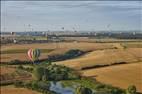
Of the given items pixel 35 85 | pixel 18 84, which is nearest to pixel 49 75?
pixel 18 84

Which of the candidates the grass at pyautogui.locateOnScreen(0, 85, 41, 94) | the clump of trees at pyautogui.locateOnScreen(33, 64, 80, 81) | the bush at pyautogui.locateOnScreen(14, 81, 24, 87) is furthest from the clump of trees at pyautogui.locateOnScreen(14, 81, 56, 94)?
the clump of trees at pyautogui.locateOnScreen(33, 64, 80, 81)

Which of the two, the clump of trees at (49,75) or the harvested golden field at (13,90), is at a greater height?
the clump of trees at (49,75)

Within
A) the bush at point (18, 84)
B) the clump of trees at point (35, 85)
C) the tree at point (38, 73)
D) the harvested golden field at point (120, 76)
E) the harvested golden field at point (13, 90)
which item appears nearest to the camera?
the harvested golden field at point (13, 90)

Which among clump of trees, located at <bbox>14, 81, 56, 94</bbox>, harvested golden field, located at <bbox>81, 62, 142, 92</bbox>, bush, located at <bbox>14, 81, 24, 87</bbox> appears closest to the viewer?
clump of trees, located at <bbox>14, 81, 56, 94</bbox>

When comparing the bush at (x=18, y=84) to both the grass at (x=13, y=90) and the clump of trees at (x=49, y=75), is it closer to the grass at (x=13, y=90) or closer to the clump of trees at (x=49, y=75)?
the grass at (x=13, y=90)

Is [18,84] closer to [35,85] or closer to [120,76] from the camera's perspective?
[35,85]

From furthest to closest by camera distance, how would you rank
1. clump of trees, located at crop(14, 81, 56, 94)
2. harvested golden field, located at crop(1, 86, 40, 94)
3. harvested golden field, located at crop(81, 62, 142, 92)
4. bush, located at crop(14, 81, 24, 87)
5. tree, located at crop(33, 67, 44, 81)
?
tree, located at crop(33, 67, 44, 81)
bush, located at crop(14, 81, 24, 87)
harvested golden field, located at crop(81, 62, 142, 92)
clump of trees, located at crop(14, 81, 56, 94)
harvested golden field, located at crop(1, 86, 40, 94)

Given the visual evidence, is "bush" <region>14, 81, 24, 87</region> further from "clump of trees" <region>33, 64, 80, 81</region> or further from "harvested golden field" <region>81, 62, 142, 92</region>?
"harvested golden field" <region>81, 62, 142, 92</region>

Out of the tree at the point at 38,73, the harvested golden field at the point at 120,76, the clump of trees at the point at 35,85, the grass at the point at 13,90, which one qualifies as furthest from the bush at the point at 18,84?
the harvested golden field at the point at 120,76

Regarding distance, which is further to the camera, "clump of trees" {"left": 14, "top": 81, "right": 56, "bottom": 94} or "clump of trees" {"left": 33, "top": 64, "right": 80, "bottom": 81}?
"clump of trees" {"left": 33, "top": 64, "right": 80, "bottom": 81}
